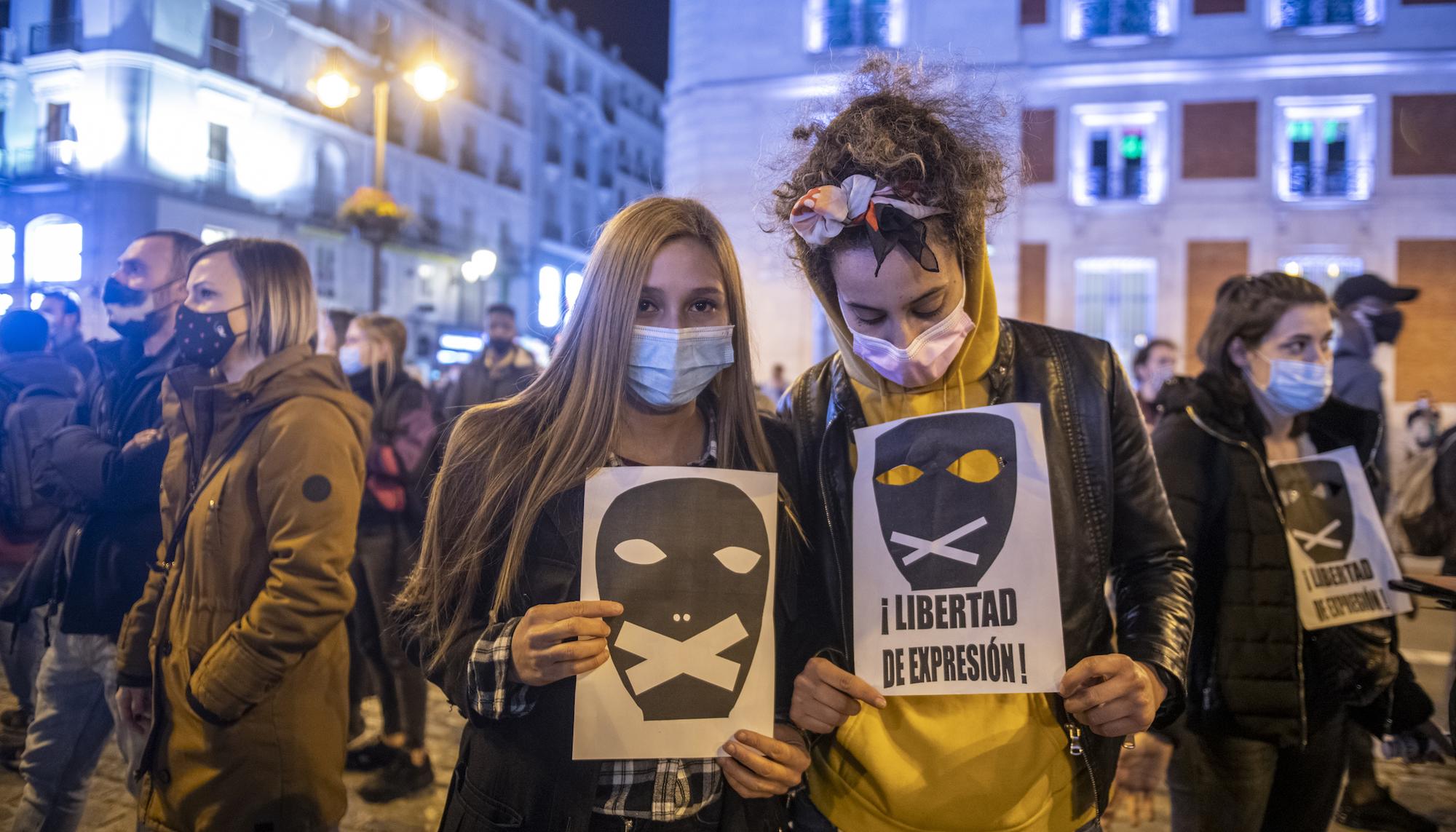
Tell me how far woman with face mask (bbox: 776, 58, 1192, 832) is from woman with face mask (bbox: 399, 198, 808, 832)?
130mm

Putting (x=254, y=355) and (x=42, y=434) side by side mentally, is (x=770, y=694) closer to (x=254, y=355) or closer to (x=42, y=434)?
(x=254, y=355)

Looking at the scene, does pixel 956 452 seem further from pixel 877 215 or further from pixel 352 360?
pixel 352 360

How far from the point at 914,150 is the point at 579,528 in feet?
3.18

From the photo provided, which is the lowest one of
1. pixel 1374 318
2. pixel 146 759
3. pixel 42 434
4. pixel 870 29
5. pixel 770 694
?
pixel 146 759

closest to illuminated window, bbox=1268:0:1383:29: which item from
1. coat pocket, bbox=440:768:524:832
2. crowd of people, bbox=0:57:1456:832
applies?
crowd of people, bbox=0:57:1456:832

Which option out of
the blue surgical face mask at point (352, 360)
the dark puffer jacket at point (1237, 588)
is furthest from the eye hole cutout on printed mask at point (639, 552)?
the blue surgical face mask at point (352, 360)

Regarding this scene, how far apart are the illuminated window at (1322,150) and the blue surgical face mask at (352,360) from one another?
760 inches

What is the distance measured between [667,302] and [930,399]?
0.57 metres

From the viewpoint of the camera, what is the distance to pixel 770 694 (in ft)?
5.60

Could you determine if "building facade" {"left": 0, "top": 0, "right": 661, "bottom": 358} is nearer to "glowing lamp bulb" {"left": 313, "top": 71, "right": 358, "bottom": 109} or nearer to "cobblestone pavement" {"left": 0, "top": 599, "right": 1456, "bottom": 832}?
"glowing lamp bulb" {"left": 313, "top": 71, "right": 358, "bottom": 109}

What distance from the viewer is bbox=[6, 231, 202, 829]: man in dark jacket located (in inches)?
112

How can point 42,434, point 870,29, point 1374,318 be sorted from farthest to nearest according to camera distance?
point 870,29
point 1374,318
point 42,434

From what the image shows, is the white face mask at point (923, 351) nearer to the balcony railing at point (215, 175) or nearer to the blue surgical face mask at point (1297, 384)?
the blue surgical face mask at point (1297, 384)

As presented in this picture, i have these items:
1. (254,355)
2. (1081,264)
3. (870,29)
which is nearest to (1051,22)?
(870,29)
